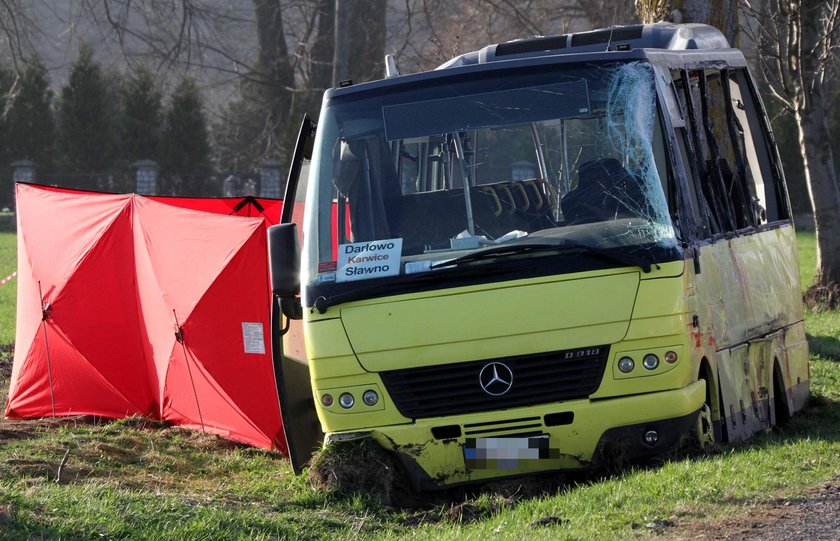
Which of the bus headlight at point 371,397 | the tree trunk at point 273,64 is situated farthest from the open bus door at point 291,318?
the tree trunk at point 273,64

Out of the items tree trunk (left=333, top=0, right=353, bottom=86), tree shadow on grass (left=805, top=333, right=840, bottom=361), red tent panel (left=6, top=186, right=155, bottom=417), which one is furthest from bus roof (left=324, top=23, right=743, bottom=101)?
tree trunk (left=333, top=0, right=353, bottom=86)

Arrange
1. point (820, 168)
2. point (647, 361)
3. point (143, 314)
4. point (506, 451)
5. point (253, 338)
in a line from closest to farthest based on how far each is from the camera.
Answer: point (647, 361), point (506, 451), point (253, 338), point (143, 314), point (820, 168)

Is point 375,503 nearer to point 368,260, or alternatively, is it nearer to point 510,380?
point 510,380

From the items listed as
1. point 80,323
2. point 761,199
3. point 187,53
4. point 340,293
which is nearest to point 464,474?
point 340,293

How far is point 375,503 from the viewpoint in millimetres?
7379

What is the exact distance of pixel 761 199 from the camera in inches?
403

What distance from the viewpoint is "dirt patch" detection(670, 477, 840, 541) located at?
5.75 m

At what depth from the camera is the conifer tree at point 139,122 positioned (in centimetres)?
5309

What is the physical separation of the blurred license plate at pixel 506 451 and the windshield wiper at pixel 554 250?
960mm

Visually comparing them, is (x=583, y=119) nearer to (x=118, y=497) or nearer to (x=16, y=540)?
(x=118, y=497)

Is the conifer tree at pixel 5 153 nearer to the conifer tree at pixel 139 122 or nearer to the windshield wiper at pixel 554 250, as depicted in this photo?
the conifer tree at pixel 139 122

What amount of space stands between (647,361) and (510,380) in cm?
73

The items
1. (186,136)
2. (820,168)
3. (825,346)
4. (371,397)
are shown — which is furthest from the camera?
(186,136)

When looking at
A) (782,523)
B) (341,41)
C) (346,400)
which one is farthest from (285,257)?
(341,41)
